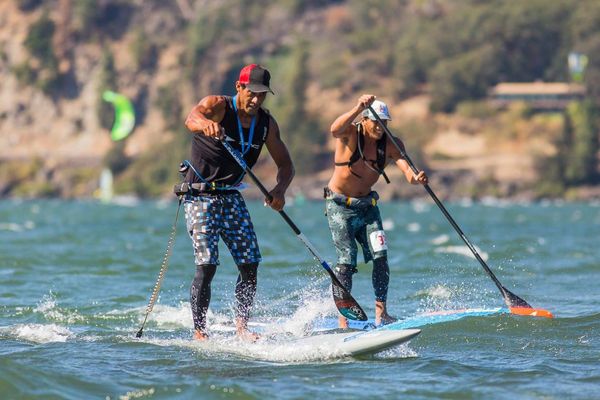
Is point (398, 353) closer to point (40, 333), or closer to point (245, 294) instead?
point (245, 294)

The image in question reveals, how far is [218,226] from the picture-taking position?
1124cm

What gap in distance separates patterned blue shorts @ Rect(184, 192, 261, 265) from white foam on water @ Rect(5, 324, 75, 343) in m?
1.64

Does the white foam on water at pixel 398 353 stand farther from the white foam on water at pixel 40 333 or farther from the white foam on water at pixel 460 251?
the white foam on water at pixel 460 251

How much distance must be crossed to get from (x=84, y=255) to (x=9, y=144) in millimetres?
130393

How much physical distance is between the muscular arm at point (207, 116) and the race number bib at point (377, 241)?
2.58 m

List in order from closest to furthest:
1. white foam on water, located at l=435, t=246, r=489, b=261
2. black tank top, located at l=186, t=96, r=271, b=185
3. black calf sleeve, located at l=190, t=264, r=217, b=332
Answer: black tank top, located at l=186, t=96, r=271, b=185, black calf sleeve, located at l=190, t=264, r=217, b=332, white foam on water, located at l=435, t=246, r=489, b=261

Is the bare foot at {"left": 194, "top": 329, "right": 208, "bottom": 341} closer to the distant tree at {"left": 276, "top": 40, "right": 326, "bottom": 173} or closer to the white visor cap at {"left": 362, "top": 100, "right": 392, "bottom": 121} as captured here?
the white visor cap at {"left": 362, "top": 100, "right": 392, "bottom": 121}

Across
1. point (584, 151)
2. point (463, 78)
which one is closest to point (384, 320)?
point (584, 151)

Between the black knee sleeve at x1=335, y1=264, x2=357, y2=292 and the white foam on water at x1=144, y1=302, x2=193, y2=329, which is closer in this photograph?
the black knee sleeve at x1=335, y1=264, x2=357, y2=292

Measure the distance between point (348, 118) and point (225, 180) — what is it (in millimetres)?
1655

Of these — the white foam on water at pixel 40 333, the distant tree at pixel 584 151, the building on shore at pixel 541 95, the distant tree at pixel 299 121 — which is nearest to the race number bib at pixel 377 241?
the white foam on water at pixel 40 333

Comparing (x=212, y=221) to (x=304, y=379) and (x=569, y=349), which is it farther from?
(x=569, y=349)

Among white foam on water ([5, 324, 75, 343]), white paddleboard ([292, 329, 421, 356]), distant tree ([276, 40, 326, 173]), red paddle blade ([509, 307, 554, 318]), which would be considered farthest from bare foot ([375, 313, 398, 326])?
distant tree ([276, 40, 326, 173])

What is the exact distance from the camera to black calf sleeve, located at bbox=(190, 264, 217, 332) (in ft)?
36.7
